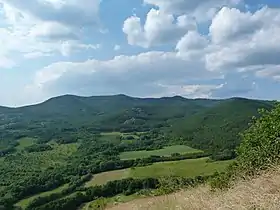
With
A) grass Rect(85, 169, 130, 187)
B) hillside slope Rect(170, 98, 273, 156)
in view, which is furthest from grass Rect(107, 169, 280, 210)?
hillside slope Rect(170, 98, 273, 156)

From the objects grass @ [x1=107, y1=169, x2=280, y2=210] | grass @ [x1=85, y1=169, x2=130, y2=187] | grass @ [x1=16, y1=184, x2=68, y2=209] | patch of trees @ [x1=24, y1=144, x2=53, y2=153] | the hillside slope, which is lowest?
grass @ [x1=16, y1=184, x2=68, y2=209]

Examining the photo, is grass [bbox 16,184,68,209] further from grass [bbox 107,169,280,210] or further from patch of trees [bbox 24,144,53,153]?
grass [bbox 107,169,280,210]

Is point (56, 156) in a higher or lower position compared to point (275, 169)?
lower

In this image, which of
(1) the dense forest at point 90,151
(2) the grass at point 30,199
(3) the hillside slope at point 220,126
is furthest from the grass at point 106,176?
(3) the hillside slope at point 220,126

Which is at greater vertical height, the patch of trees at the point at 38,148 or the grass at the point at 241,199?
the grass at the point at 241,199

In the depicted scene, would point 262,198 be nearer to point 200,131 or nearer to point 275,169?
→ point 275,169

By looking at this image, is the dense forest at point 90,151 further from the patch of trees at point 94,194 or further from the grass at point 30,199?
the grass at point 30,199

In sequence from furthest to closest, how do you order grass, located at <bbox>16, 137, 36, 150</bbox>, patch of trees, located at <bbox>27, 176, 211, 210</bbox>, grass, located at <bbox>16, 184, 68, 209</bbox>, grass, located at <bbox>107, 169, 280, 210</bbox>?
grass, located at <bbox>16, 137, 36, 150</bbox>
grass, located at <bbox>16, 184, 68, 209</bbox>
patch of trees, located at <bbox>27, 176, 211, 210</bbox>
grass, located at <bbox>107, 169, 280, 210</bbox>

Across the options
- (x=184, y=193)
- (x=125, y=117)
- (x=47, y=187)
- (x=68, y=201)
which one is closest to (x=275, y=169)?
(x=184, y=193)
